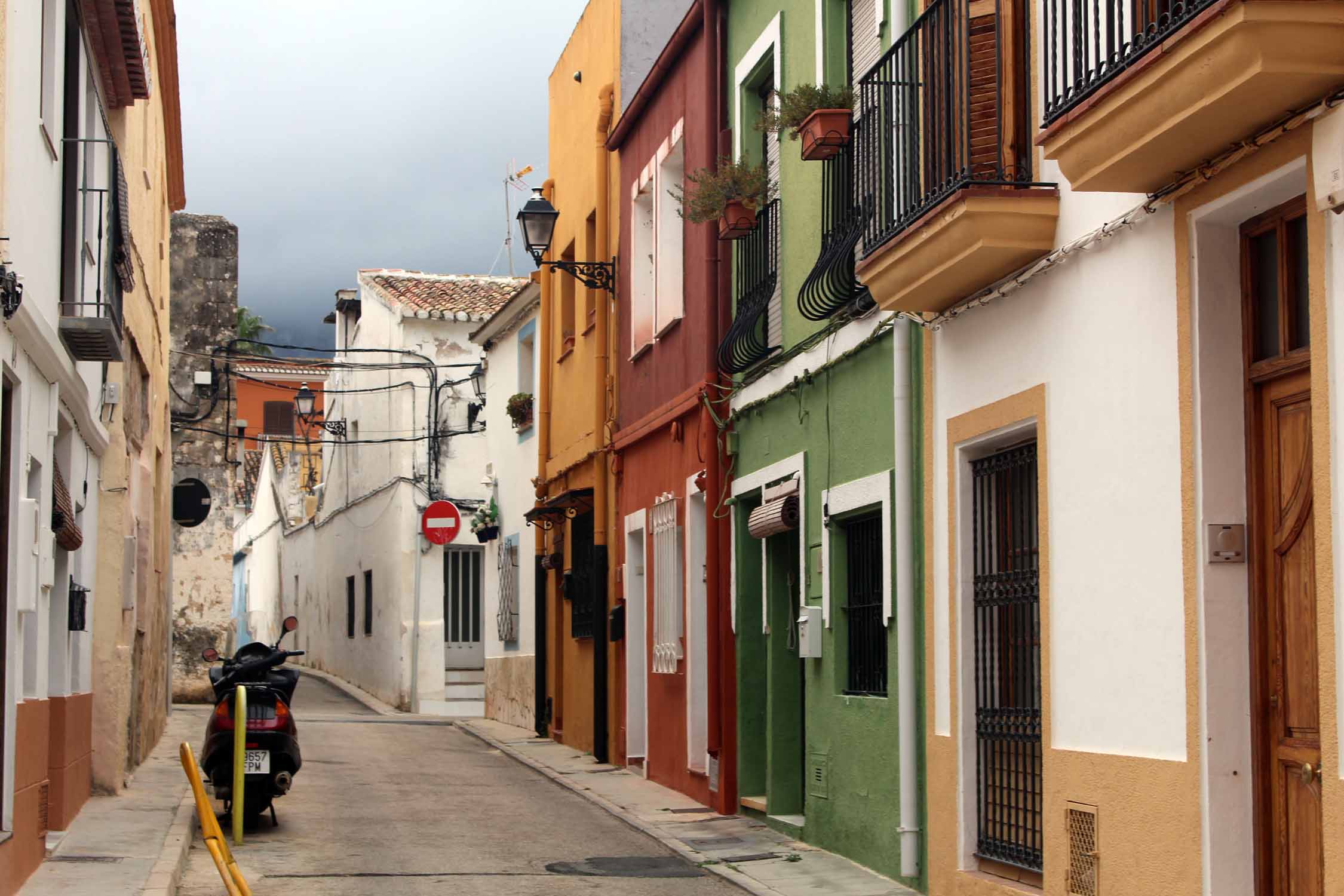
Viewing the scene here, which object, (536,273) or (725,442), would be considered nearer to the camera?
(725,442)

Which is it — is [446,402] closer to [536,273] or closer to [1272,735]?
[536,273]

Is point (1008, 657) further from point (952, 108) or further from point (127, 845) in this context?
point (127, 845)

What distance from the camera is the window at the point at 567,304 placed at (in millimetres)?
20469

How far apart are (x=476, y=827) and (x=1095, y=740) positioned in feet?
20.6

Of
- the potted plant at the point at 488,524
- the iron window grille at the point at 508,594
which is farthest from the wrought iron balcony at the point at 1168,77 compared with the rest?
the potted plant at the point at 488,524

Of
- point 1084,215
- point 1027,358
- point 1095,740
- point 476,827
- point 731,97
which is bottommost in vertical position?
point 476,827

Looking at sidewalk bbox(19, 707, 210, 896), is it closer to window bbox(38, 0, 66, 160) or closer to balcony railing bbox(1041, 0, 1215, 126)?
window bbox(38, 0, 66, 160)

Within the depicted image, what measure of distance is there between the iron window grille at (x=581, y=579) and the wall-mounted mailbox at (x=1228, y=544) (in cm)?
1212

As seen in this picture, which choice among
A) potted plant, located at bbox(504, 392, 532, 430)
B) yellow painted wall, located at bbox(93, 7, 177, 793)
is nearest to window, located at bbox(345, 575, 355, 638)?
potted plant, located at bbox(504, 392, 532, 430)

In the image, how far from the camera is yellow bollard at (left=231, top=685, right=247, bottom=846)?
11672 millimetres

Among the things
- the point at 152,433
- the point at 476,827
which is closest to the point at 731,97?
the point at 476,827

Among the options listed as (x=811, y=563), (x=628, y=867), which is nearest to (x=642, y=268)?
(x=811, y=563)

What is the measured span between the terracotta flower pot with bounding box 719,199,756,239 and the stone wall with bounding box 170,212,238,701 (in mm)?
13742

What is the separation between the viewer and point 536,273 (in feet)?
70.5
